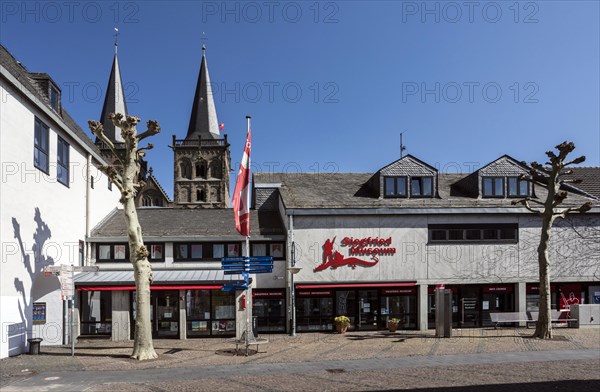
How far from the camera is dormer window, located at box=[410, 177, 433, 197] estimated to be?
2742 centimetres

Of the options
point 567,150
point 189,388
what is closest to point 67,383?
point 189,388

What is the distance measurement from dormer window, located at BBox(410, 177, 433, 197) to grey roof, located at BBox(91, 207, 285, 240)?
7.05 metres

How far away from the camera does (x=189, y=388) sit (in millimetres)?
13039

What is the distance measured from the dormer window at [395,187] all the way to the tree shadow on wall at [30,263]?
15.9 meters

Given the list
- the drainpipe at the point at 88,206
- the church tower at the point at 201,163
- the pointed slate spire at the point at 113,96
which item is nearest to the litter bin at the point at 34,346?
the drainpipe at the point at 88,206

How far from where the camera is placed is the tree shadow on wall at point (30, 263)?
1934 cm

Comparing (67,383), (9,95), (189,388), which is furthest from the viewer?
(9,95)

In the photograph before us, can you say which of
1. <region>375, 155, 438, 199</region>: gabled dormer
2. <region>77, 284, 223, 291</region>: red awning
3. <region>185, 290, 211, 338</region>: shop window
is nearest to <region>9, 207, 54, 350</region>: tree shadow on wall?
<region>77, 284, 223, 291</region>: red awning

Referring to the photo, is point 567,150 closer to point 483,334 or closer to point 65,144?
point 483,334

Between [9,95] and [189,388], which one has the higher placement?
[9,95]

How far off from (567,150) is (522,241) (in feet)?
19.5

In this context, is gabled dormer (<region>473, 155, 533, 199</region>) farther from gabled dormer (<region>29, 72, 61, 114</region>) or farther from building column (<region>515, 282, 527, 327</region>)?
gabled dormer (<region>29, 72, 61, 114</region>)

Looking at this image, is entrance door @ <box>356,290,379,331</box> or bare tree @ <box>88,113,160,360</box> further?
entrance door @ <box>356,290,379,331</box>

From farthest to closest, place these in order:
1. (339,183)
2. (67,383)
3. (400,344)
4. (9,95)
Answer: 1. (339,183)
2. (400,344)
3. (9,95)
4. (67,383)
